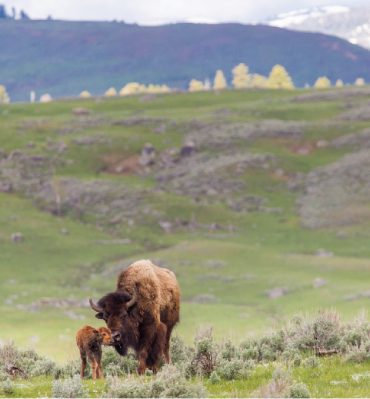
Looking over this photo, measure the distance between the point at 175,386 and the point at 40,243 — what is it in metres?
66.8

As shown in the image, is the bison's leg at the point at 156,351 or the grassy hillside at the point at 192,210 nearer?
the bison's leg at the point at 156,351

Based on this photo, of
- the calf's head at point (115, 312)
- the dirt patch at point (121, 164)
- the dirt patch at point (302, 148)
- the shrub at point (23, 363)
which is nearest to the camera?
the calf's head at point (115, 312)

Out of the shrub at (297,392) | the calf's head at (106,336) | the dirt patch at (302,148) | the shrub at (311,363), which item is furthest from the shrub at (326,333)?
the dirt patch at (302,148)

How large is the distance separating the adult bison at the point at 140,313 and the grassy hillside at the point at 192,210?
953 inches

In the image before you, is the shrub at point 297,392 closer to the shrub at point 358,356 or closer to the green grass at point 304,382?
the green grass at point 304,382

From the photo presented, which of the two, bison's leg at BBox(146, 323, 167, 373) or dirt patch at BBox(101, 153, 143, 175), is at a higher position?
bison's leg at BBox(146, 323, 167, 373)

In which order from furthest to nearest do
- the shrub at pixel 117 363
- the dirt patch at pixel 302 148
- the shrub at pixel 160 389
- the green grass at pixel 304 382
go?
1. the dirt patch at pixel 302 148
2. the shrub at pixel 117 363
3. the green grass at pixel 304 382
4. the shrub at pixel 160 389

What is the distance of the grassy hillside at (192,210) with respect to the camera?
59.4m

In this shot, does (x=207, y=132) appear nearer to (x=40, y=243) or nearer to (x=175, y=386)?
(x=40, y=243)

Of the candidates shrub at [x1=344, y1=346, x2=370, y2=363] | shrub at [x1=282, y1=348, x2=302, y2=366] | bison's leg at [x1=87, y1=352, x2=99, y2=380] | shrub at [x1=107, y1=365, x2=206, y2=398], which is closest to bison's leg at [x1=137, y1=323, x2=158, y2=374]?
bison's leg at [x1=87, y1=352, x2=99, y2=380]

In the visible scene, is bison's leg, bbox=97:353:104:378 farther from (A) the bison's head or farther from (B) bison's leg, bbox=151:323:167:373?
(B) bison's leg, bbox=151:323:167:373

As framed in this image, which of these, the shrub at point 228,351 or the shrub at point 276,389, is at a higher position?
the shrub at point 276,389

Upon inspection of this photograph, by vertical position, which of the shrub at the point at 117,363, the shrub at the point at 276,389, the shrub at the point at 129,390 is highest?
the shrub at the point at 276,389

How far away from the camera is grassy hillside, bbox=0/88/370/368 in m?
59.4
